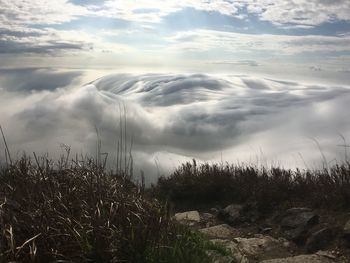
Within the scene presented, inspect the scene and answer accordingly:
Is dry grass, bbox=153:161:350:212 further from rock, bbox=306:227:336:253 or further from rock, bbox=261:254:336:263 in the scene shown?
rock, bbox=261:254:336:263

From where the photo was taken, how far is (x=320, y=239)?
498cm

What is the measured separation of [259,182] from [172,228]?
3.69 meters

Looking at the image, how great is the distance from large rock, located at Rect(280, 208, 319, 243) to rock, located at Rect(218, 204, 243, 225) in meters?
0.86

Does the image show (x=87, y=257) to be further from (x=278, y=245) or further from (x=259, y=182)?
(x=259, y=182)

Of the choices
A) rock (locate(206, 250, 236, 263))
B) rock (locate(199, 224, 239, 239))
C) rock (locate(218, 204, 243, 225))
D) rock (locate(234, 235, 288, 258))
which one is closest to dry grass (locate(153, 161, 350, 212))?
rock (locate(218, 204, 243, 225))

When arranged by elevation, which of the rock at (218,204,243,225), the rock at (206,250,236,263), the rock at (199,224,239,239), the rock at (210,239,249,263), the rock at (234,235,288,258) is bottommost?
the rock at (218,204,243,225)

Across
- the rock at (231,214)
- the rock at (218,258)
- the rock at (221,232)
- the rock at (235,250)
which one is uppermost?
the rock at (218,258)

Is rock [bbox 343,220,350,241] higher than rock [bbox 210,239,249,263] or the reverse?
A: higher

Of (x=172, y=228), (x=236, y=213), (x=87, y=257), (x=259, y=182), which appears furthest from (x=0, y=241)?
(x=259, y=182)

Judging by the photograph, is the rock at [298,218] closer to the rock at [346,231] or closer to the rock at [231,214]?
the rock at [346,231]

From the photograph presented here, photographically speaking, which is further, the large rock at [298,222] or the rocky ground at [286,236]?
the large rock at [298,222]

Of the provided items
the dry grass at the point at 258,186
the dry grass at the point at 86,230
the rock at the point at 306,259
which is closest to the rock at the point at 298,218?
the dry grass at the point at 258,186

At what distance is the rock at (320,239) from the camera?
4926 mm

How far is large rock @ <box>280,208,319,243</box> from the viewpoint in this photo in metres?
5.35
